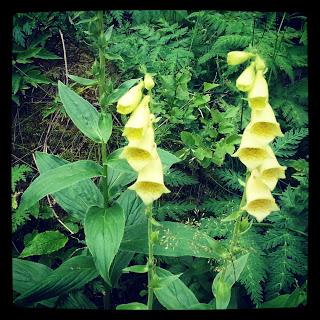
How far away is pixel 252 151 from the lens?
105 cm

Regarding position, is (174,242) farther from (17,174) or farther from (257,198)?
(17,174)

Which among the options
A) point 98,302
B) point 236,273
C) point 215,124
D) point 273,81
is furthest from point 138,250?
point 273,81

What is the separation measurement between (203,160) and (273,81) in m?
0.37

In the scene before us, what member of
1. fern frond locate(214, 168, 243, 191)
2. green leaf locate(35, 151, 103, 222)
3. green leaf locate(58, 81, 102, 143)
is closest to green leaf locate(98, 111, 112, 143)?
green leaf locate(58, 81, 102, 143)

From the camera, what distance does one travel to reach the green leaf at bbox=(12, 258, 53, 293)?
1348 mm

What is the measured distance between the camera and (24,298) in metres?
1.27

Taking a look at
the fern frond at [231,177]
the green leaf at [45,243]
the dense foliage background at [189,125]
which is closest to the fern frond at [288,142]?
the dense foliage background at [189,125]

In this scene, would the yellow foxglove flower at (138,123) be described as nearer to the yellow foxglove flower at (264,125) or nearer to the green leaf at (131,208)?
the yellow foxglove flower at (264,125)

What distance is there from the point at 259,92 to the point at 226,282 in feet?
1.71

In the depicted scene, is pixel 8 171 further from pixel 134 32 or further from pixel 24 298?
pixel 134 32

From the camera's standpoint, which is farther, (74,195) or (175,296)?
(74,195)

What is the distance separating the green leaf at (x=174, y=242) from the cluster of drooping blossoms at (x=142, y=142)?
0.24 meters

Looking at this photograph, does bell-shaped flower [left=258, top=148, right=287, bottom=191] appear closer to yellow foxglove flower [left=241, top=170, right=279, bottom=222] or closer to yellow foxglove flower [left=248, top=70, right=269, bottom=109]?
yellow foxglove flower [left=241, top=170, right=279, bottom=222]

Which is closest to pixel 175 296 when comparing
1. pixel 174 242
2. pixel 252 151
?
pixel 174 242
